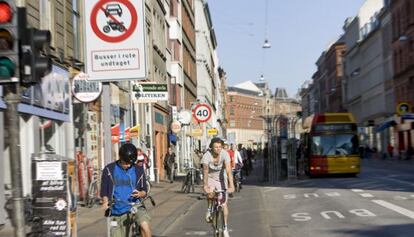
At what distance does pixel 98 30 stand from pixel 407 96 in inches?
3037

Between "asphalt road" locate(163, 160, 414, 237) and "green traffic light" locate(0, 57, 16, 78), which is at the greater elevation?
"green traffic light" locate(0, 57, 16, 78)

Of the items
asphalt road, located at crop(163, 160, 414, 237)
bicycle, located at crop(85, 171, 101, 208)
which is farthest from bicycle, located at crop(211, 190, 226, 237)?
bicycle, located at crop(85, 171, 101, 208)

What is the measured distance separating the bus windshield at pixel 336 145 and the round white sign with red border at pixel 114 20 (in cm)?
3239

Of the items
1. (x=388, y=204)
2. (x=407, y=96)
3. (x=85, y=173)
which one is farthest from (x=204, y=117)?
(x=407, y=96)

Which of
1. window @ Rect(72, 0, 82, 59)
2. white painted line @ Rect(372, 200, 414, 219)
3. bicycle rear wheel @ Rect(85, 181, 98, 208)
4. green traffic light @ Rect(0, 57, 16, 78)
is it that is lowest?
white painted line @ Rect(372, 200, 414, 219)

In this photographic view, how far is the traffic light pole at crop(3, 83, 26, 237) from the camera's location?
7.62 meters

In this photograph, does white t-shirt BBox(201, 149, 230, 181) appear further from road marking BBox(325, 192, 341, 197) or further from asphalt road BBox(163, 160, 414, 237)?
road marking BBox(325, 192, 341, 197)

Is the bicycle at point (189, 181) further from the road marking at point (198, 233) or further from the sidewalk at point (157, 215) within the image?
the road marking at point (198, 233)

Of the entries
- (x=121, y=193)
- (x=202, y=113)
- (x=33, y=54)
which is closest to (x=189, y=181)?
(x=202, y=113)

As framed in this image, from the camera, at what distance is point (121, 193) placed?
9266mm

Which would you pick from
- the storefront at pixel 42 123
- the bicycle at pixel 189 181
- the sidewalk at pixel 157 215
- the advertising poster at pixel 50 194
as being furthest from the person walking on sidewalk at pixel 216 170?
the bicycle at pixel 189 181

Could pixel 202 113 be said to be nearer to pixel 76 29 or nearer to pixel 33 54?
pixel 76 29

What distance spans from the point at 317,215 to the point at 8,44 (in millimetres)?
12068

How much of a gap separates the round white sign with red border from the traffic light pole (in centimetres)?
135
